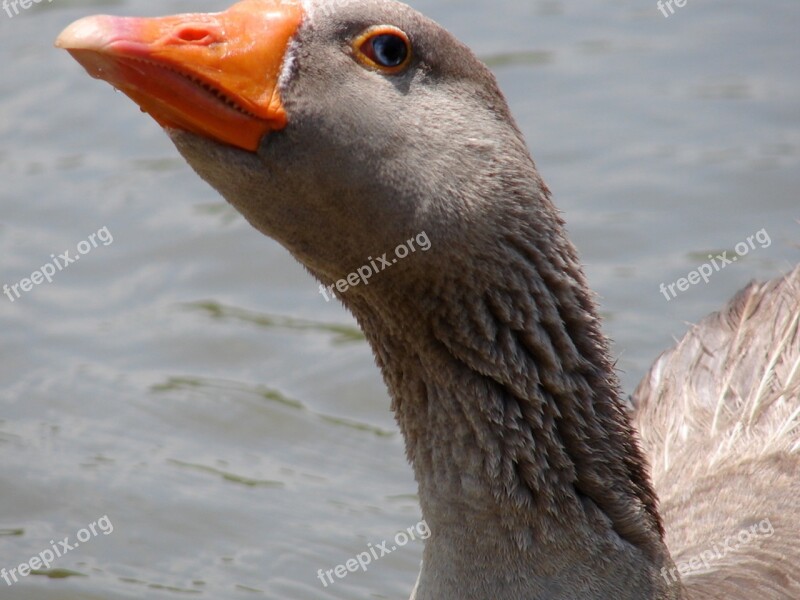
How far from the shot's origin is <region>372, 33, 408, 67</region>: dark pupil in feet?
12.8

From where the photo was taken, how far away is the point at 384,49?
393cm

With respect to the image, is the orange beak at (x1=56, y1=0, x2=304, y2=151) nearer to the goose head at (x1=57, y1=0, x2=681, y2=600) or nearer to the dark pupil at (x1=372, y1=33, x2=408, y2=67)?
the goose head at (x1=57, y1=0, x2=681, y2=600)

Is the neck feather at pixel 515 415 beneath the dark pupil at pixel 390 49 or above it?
beneath

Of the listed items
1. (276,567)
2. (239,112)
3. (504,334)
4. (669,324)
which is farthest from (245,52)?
(669,324)

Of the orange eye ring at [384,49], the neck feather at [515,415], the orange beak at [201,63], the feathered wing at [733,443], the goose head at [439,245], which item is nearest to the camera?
the orange beak at [201,63]

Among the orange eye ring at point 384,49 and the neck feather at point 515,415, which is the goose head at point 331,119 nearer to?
the orange eye ring at point 384,49

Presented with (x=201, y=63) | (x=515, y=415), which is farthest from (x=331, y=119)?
(x=515, y=415)

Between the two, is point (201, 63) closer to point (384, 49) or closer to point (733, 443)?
point (384, 49)

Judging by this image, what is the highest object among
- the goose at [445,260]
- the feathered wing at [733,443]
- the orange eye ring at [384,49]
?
the orange eye ring at [384,49]

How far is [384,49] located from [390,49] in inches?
0.8

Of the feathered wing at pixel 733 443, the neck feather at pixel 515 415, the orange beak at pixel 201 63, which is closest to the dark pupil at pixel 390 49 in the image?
the orange beak at pixel 201 63

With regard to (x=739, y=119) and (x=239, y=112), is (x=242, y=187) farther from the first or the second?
(x=739, y=119)

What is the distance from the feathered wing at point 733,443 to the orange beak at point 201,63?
2.22 metres

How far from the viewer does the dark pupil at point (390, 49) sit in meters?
3.91
